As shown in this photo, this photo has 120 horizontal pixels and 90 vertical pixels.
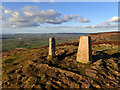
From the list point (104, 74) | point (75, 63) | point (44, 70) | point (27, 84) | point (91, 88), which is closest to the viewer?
point (91, 88)

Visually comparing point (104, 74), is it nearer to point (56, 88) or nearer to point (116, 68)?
point (116, 68)

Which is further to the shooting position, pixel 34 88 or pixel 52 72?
pixel 52 72

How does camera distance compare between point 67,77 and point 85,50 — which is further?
point 85,50

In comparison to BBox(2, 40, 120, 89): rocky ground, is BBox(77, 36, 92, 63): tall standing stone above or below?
above

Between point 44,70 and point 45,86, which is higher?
point 44,70

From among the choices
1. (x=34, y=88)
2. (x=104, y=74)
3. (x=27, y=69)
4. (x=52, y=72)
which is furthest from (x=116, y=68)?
(x=27, y=69)

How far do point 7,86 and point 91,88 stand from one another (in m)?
10.7

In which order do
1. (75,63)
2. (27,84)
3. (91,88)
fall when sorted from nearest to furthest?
(91,88) < (27,84) < (75,63)

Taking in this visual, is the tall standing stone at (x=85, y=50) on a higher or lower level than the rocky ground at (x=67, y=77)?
higher

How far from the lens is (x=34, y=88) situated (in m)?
10.8

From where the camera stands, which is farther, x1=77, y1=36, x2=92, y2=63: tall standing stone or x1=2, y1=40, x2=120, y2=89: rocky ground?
x1=77, y1=36, x2=92, y2=63: tall standing stone

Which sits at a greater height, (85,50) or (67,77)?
(85,50)

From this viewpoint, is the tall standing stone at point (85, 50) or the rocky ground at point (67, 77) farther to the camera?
the tall standing stone at point (85, 50)

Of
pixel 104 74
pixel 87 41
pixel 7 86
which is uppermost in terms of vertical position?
pixel 87 41
